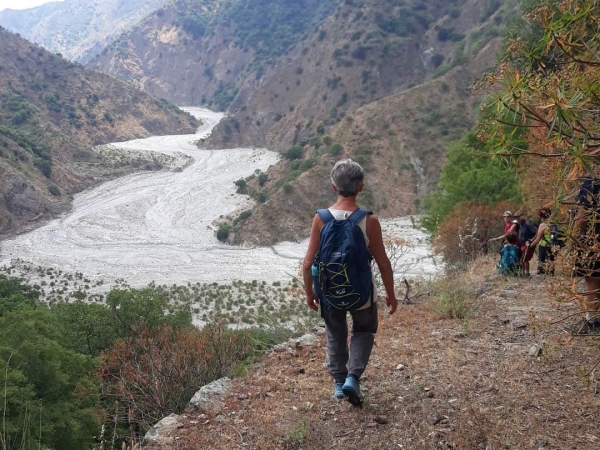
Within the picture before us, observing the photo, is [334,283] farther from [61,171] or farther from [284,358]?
[61,171]

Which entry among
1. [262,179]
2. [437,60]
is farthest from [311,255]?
[437,60]

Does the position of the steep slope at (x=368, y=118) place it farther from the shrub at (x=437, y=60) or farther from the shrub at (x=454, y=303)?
the shrub at (x=454, y=303)

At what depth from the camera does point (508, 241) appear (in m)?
7.32

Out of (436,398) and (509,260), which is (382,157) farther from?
(436,398)

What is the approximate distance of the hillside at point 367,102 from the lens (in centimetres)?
3909

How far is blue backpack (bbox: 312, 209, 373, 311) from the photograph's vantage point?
2.93 meters

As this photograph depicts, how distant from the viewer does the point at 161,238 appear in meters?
35.8

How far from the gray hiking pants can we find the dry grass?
0.98 ft

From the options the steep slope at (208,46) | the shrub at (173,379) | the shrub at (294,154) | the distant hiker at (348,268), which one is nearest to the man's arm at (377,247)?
the distant hiker at (348,268)

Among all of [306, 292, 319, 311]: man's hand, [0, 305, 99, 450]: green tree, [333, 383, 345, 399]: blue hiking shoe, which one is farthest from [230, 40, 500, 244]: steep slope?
[306, 292, 319, 311]: man's hand

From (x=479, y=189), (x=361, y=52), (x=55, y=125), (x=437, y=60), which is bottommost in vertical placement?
(x=479, y=189)

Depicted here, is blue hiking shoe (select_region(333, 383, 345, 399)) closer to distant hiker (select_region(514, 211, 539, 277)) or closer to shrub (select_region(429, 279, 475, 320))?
shrub (select_region(429, 279, 475, 320))

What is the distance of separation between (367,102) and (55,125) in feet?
123

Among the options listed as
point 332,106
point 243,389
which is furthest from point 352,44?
point 243,389
